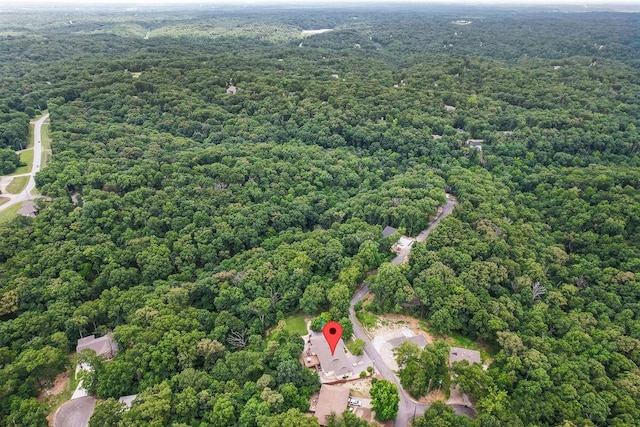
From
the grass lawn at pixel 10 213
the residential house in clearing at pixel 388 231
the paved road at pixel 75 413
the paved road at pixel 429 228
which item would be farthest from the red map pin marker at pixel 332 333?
the grass lawn at pixel 10 213

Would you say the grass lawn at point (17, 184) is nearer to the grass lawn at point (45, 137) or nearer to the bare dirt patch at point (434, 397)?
→ the grass lawn at point (45, 137)

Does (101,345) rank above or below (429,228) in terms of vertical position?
below

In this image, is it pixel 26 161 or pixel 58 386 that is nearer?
pixel 58 386

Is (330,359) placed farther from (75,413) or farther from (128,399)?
(75,413)

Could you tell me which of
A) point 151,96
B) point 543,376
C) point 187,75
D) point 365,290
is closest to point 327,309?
point 365,290

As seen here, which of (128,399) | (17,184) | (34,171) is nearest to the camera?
(128,399)

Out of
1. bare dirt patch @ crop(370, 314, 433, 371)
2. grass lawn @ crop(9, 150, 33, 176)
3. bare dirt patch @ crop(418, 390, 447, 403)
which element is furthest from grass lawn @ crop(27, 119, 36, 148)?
bare dirt patch @ crop(418, 390, 447, 403)

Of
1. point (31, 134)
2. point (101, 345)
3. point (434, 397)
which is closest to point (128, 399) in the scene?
point (101, 345)
